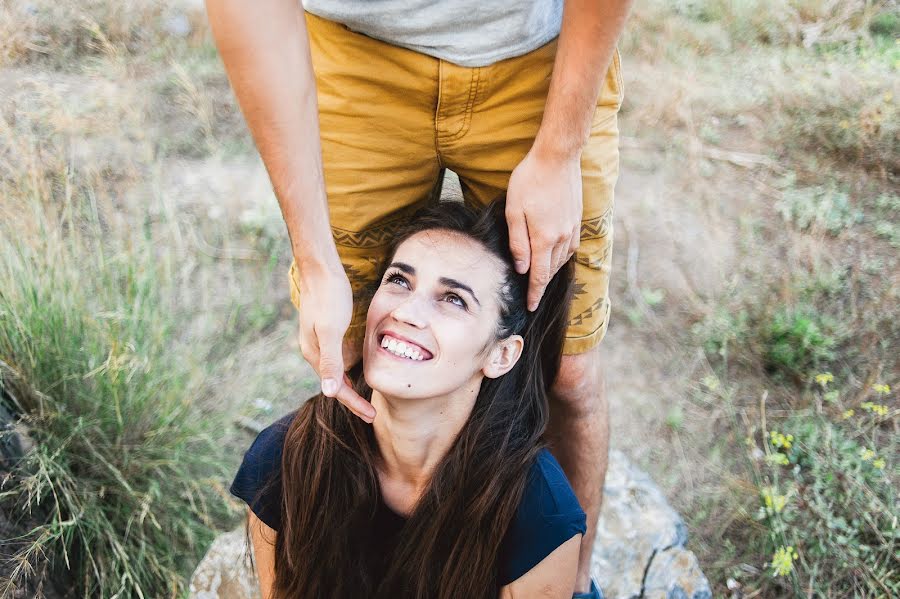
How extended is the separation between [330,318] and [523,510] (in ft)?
2.33

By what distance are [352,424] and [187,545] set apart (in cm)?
111

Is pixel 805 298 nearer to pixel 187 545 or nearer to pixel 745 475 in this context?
pixel 745 475

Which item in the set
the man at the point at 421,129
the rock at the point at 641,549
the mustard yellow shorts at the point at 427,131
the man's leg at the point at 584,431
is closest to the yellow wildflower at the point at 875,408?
the rock at the point at 641,549

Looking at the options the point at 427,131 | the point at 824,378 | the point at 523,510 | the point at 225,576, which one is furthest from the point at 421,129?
the point at 824,378

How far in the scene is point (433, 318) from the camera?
165 centimetres

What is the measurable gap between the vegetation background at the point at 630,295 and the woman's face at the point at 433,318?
0.93 m

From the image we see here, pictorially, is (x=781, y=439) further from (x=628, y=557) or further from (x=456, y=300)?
(x=456, y=300)

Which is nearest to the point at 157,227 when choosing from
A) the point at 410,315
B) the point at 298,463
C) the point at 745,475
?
the point at 298,463

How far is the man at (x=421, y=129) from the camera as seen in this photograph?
144 centimetres

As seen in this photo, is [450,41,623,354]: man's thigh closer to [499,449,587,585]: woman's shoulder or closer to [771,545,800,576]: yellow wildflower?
[499,449,587,585]: woman's shoulder

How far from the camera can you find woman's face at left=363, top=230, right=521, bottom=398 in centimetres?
160

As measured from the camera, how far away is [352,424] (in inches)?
75.7

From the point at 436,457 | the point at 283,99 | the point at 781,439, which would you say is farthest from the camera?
the point at 781,439

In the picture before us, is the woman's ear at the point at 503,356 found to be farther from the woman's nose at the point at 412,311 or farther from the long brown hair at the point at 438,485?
the woman's nose at the point at 412,311
